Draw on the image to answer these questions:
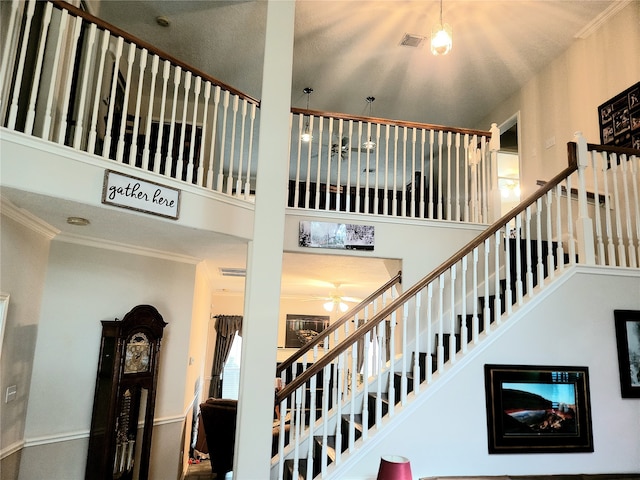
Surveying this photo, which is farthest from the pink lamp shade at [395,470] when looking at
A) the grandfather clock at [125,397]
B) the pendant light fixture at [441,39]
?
the pendant light fixture at [441,39]

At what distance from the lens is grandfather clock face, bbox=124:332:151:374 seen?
13.2 feet

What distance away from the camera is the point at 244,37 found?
5086 mm

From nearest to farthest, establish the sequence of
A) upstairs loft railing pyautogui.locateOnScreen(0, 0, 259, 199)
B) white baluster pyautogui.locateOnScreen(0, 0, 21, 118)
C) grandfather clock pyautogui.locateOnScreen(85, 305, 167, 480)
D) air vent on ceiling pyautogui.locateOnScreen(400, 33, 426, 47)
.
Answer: white baluster pyautogui.locateOnScreen(0, 0, 21, 118) < upstairs loft railing pyautogui.locateOnScreen(0, 0, 259, 199) < grandfather clock pyautogui.locateOnScreen(85, 305, 167, 480) < air vent on ceiling pyautogui.locateOnScreen(400, 33, 426, 47)

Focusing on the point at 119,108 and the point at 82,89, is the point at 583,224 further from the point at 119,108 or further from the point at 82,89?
the point at 119,108

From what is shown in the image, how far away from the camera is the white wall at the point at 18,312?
3.11 meters

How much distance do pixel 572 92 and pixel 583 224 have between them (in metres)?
2.40

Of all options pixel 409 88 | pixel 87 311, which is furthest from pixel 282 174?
pixel 409 88

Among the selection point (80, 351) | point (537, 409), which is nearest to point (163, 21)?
point (80, 351)

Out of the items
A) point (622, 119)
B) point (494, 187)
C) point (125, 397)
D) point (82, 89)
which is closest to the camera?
point (82, 89)

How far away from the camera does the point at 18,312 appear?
3332 millimetres

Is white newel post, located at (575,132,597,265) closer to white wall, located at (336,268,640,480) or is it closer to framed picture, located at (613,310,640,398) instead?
white wall, located at (336,268,640,480)

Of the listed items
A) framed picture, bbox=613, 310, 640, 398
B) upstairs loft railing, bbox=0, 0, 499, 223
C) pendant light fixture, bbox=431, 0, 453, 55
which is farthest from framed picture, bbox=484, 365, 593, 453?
pendant light fixture, bbox=431, 0, 453, 55

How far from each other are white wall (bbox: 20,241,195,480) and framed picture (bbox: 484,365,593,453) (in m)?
3.12

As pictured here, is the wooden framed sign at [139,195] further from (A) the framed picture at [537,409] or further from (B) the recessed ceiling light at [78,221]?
(A) the framed picture at [537,409]
